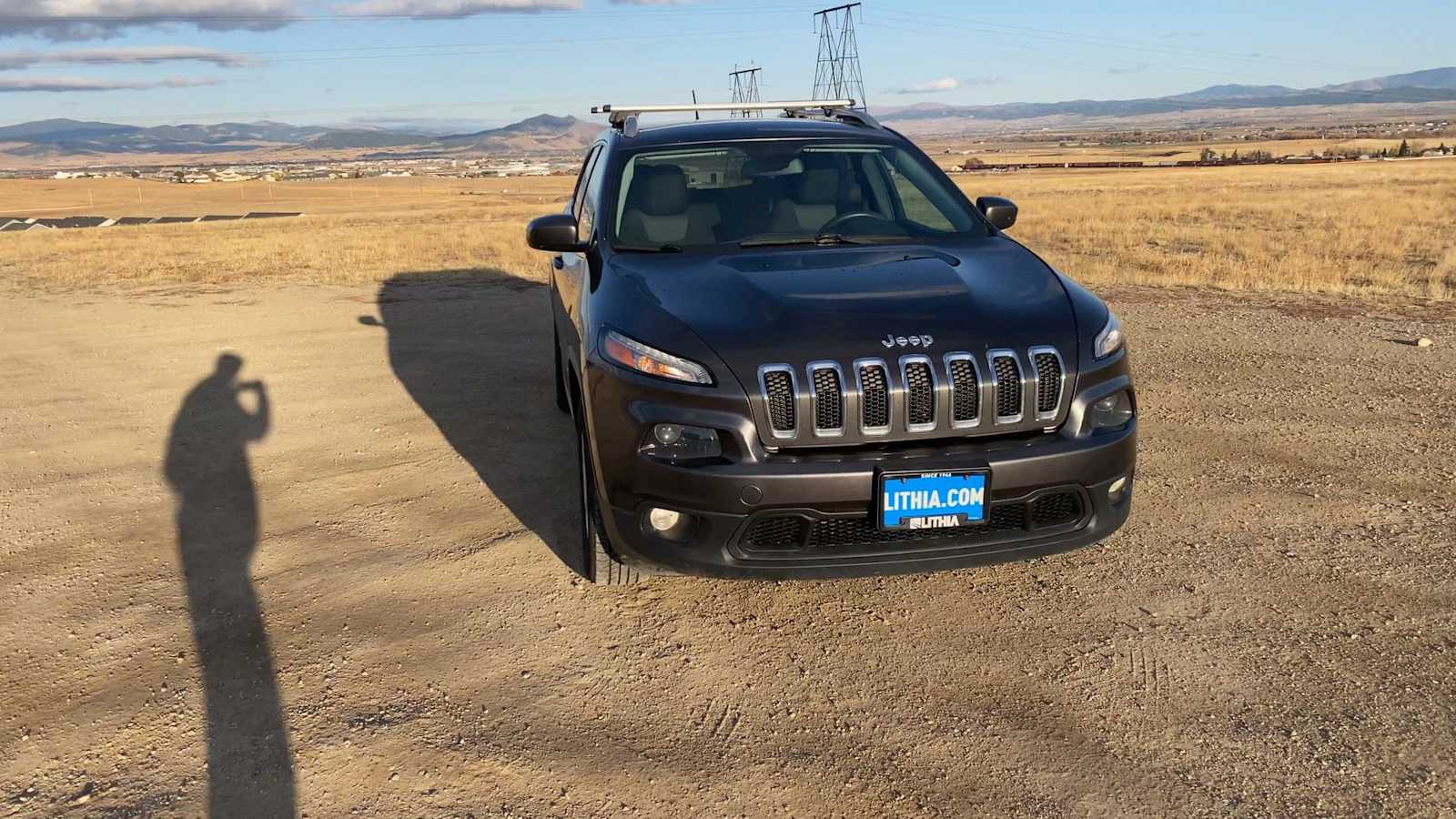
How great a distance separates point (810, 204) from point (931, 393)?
177cm

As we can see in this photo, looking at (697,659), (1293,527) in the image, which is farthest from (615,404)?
(1293,527)

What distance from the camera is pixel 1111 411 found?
11.1ft

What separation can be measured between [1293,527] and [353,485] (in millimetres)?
4474

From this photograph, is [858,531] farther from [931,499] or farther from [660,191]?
[660,191]

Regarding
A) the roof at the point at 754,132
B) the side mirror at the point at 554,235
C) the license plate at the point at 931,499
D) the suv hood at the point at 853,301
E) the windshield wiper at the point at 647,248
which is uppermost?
the roof at the point at 754,132

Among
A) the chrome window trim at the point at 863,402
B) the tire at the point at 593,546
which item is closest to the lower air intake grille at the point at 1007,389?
the chrome window trim at the point at 863,402

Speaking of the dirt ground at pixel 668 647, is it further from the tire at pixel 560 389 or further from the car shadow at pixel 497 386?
the tire at pixel 560 389

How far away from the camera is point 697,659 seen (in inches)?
134

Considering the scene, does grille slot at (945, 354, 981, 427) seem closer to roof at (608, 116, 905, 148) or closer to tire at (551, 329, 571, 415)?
roof at (608, 116, 905, 148)

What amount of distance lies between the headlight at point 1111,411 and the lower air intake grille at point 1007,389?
288 mm

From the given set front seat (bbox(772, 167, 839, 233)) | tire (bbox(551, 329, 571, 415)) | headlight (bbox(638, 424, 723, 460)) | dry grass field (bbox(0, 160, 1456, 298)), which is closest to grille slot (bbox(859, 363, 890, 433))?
headlight (bbox(638, 424, 723, 460))

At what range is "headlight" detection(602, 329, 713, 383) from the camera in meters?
3.14

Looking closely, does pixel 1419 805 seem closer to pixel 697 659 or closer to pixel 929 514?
pixel 929 514

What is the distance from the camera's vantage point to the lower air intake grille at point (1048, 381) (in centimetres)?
320
